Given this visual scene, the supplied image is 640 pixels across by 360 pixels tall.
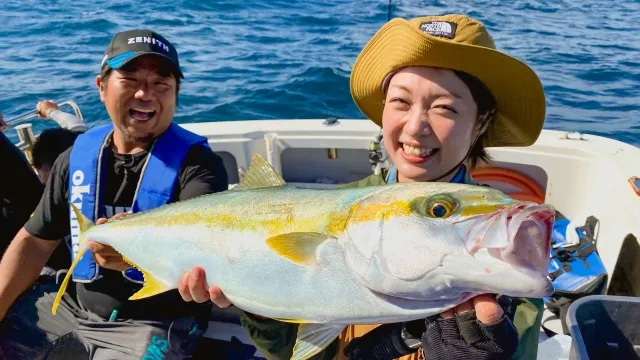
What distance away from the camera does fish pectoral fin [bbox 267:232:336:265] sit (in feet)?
4.98

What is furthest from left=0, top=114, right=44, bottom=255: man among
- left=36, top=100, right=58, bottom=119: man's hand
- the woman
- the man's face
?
the woman

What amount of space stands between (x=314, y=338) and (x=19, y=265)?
6.75ft

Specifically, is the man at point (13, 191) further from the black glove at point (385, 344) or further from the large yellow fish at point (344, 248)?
the black glove at point (385, 344)

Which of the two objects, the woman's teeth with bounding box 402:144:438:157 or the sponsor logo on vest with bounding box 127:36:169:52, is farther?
the sponsor logo on vest with bounding box 127:36:169:52

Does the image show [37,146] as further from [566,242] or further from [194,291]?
[566,242]

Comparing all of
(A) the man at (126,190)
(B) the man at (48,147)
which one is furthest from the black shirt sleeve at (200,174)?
(B) the man at (48,147)

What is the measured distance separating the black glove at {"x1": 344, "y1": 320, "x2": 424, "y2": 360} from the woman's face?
58cm

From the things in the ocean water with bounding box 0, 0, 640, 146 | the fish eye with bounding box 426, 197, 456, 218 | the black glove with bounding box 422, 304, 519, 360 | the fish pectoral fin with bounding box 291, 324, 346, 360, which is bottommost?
the ocean water with bounding box 0, 0, 640, 146

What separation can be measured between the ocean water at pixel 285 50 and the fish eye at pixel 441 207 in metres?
7.11

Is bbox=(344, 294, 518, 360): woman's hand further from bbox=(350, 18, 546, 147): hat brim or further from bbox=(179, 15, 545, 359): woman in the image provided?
bbox=(350, 18, 546, 147): hat brim

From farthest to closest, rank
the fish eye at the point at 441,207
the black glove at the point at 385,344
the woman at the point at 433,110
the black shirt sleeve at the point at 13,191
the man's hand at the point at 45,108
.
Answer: the man's hand at the point at 45,108 → the black shirt sleeve at the point at 13,191 → the woman at the point at 433,110 → the black glove at the point at 385,344 → the fish eye at the point at 441,207

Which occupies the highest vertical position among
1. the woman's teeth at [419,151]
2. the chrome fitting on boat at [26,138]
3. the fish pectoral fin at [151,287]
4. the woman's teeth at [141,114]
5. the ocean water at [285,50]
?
the woman's teeth at [419,151]

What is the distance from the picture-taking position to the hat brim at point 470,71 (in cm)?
180

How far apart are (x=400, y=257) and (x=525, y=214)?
34 cm
